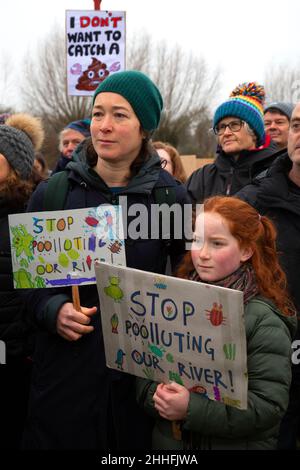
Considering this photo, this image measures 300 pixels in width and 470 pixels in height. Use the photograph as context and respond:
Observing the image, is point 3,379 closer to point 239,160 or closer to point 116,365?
point 116,365

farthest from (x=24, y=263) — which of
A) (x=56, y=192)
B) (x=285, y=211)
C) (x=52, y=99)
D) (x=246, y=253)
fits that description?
(x=52, y=99)

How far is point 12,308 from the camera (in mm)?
2361

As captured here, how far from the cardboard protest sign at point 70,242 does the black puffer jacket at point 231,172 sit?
157 cm

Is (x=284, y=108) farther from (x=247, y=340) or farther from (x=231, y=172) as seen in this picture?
(x=247, y=340)

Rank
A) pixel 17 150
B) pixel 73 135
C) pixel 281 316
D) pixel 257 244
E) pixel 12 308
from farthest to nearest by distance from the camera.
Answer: pixel 73 135, pixel 17 150, pixel 12 308, pixel 257 244, pixel 281 316

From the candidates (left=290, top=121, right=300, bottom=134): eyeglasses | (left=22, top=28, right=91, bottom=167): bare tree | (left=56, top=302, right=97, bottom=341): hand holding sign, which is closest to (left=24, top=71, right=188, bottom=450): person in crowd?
(left=56, top=302, right=97, bottom=341): hand holding sign

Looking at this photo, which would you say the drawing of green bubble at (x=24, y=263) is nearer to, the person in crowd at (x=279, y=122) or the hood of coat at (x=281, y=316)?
the hood of coat at (x=281, y=316)

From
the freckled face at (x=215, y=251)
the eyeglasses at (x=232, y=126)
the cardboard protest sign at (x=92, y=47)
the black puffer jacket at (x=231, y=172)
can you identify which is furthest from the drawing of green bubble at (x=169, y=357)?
the cardboard protest sign at (x=92, y=47)

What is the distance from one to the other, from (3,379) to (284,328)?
1.43 metres

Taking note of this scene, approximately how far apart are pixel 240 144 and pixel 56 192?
1701mm

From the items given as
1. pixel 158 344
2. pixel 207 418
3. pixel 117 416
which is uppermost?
pixel 158 344

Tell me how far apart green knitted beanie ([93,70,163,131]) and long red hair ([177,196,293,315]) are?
1.47ft

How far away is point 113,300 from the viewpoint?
1.77m

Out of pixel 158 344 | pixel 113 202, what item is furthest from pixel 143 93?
pixel 158 344
